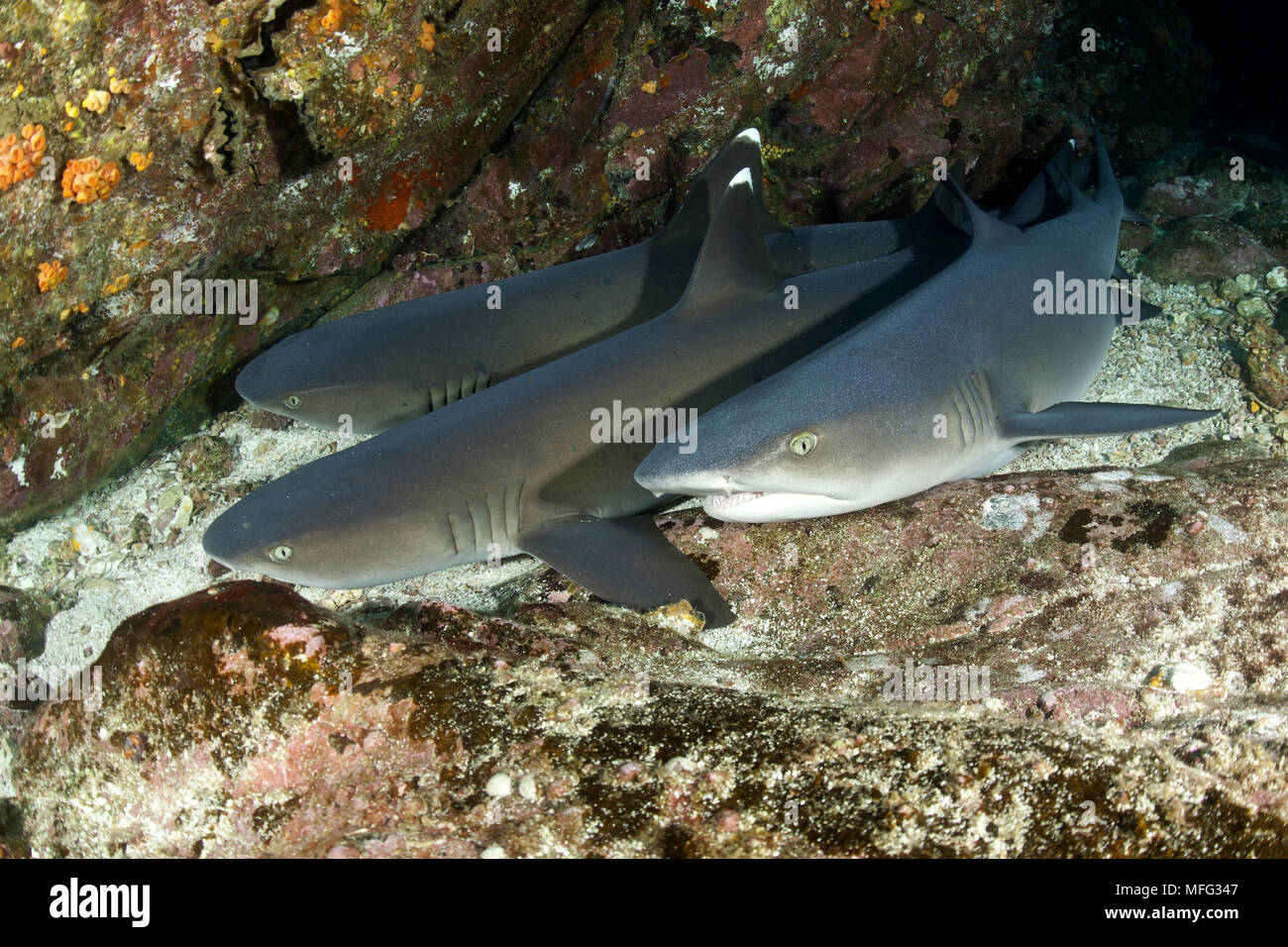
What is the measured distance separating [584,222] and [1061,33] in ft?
17.7

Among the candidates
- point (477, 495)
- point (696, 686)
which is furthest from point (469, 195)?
point (696, 686)

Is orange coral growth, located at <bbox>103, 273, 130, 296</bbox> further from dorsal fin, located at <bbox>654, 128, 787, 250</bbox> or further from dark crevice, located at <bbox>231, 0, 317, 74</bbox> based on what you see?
dorsal fin, located at <bbox>654, 128, 787, 250</bbox>

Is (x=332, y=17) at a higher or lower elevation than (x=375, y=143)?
higher

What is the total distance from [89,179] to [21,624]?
2206 millimetres

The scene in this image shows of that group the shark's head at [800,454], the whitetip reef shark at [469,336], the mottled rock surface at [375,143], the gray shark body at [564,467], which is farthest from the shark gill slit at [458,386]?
the shark's head at [800,454]

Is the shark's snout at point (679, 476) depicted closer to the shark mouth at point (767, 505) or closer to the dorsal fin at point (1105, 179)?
the shark mouth at point (767, 505)

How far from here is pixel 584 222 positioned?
5039 millimetres

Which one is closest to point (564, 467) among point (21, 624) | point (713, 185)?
point (713, 185)

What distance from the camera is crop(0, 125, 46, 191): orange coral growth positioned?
9.51 ft

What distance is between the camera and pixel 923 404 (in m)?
2.96

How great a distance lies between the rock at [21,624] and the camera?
141 inches

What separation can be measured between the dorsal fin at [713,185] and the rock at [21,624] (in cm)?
385
